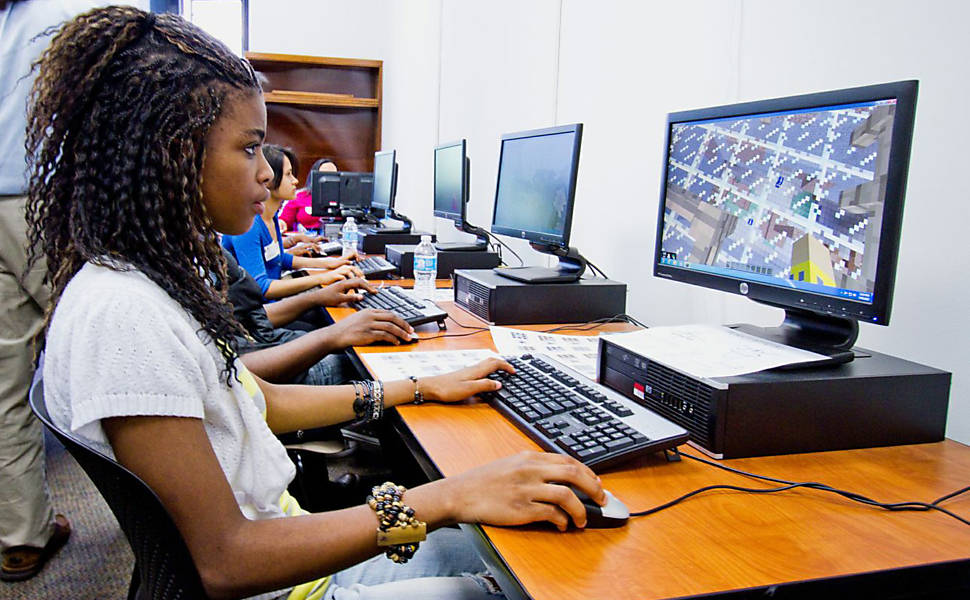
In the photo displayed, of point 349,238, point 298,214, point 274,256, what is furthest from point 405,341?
point 298,214

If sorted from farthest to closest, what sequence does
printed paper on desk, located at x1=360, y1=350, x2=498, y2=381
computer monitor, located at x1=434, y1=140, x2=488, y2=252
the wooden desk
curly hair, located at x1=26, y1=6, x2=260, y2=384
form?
computer monitor, located at x1=434, y1=140, x2=488, y2=252, printed paper on desk, located at x1=360, y1=350, x2=498, y2=381, curly hair, located at x1=26, y1=6, x2=260, y2=384, the wooden desk

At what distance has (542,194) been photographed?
5.96 feet

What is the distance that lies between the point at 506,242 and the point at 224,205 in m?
2.09

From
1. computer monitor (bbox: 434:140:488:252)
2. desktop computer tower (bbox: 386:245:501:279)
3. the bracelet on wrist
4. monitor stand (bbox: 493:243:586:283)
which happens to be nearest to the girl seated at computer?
desktop computer tower (bbox: 386:245:501:279)

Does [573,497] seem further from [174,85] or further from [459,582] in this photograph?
[174,85]

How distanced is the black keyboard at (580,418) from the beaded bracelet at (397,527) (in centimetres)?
22

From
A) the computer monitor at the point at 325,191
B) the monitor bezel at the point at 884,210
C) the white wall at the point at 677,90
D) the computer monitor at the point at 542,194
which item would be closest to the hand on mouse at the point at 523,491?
the monitor bezel at the point at 884,210

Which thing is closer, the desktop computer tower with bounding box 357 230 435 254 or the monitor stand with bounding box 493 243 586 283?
the monitor stand with bounding box 493 243 586 283

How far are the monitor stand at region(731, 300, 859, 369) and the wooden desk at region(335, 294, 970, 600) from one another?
0.46 ft

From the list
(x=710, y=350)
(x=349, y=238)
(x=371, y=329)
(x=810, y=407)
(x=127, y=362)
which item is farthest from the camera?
(x=349, y=238)

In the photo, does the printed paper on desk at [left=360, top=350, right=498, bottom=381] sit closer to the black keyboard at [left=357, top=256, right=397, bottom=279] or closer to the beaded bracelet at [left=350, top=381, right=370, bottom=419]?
the beaded bracelet at [left=350, top=381, right=370, bottom=419]

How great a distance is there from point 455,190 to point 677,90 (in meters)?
1.05

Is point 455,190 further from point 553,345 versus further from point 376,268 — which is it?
point 553,345

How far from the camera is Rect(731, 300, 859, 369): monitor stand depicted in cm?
100
